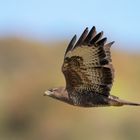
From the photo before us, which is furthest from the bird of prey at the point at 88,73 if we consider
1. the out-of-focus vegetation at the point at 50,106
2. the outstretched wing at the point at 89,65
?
the out-of-focus vegetation at the point at 50,106

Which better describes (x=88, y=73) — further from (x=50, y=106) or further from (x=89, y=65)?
(x=50, y=106)

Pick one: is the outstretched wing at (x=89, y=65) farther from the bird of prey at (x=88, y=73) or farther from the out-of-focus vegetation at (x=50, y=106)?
the out-of-focus vegetation at (x=50, y=106)

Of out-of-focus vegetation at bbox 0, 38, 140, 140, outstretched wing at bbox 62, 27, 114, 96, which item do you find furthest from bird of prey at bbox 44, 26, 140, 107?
out-of-focus vegetation at bbox 0, 38, 140, 140

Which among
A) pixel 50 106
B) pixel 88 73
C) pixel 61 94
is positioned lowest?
pixel 50 106

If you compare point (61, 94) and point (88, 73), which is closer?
point (88, 73)

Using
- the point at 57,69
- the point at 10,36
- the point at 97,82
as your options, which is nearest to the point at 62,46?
the point at 57,69

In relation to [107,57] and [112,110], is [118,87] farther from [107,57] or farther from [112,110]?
[107,57]

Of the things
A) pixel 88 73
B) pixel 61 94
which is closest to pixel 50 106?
pixel 61 94
